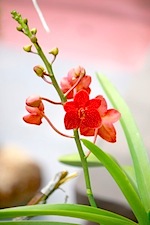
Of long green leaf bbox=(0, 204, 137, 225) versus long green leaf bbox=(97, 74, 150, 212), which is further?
long green leaf bbox=(97, 74, 150, 212)

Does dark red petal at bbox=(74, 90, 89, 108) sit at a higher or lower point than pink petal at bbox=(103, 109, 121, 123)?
higher

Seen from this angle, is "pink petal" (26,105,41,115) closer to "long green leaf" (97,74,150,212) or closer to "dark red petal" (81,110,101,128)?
"dark red petal" (81,110,101,128)

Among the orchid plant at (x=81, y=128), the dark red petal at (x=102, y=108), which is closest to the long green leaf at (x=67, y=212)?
the orchid plant at (x=81, y=128)

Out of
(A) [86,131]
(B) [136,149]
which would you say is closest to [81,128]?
(A) [86,131]

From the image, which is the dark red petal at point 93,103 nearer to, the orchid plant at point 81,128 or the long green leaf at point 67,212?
the orchid plant at point 81,128

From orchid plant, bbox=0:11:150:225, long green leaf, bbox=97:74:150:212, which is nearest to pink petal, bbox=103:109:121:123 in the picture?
orchid plant, bbox=0:11:150:225

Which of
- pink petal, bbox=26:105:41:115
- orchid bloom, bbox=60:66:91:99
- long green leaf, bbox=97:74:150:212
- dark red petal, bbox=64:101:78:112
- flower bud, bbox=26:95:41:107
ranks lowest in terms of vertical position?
long green leaf, bbox=97:74:150:212
